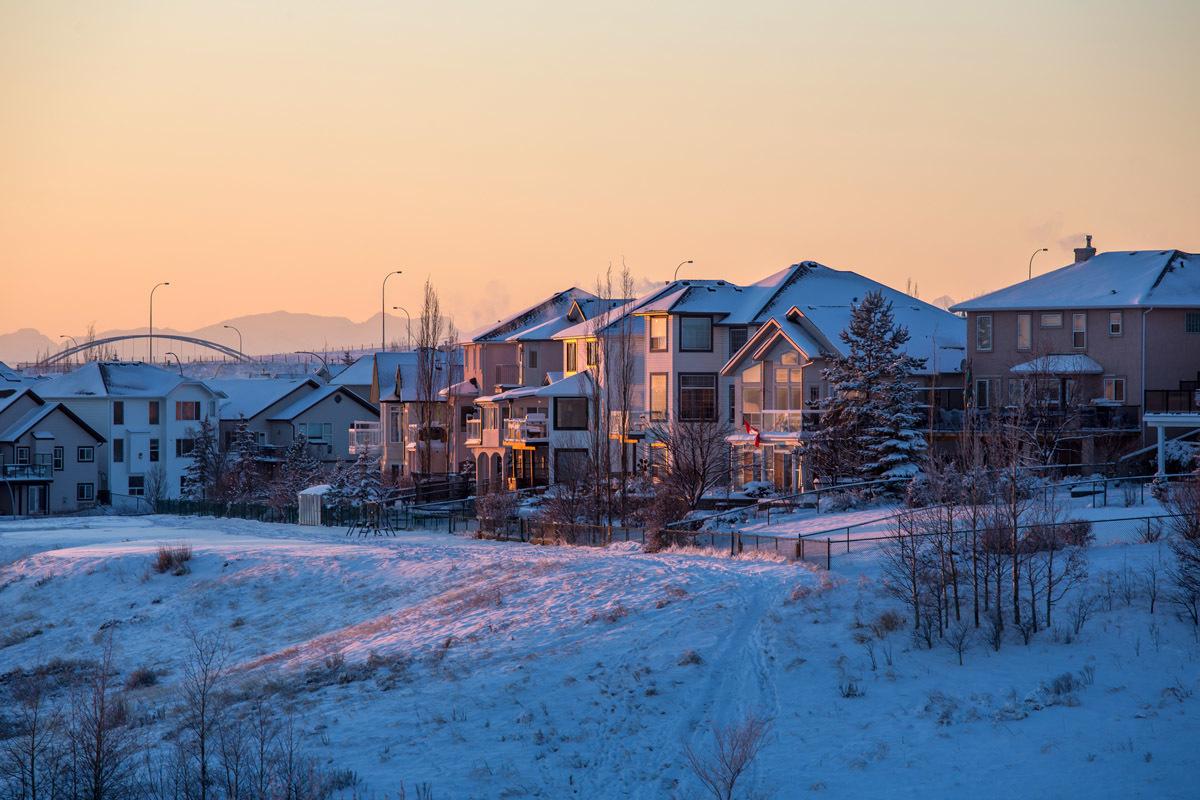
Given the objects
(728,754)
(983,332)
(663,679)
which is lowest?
(728,754)

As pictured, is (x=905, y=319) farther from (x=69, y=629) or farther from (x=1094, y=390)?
(x=69, y=629)

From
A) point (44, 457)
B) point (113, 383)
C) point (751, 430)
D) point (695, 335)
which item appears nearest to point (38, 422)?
point (44, 457)

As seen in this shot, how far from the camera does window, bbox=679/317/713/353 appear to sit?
191ft

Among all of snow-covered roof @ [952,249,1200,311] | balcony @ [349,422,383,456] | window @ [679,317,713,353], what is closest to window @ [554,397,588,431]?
window @ [679,317,713,353]

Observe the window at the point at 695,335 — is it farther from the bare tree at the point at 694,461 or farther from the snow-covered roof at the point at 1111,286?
the snow-covered roof at the point at 1111,286

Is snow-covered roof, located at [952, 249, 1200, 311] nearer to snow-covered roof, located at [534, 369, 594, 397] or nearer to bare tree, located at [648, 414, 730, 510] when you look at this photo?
bare tree, located at [648, 414, 730, 510]

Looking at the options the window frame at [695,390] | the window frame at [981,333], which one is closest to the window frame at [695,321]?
the window frame at [695,390]

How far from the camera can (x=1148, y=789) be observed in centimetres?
1712

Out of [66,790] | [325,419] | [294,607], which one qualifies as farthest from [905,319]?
[325,419]

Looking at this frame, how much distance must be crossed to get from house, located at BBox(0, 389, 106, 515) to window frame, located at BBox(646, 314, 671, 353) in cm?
4251

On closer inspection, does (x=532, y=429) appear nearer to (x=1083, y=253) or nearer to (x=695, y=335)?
(x=695, y=335)

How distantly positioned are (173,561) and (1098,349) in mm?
37840

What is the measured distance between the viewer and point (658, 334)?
5916cm

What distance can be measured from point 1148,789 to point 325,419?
272 feet
